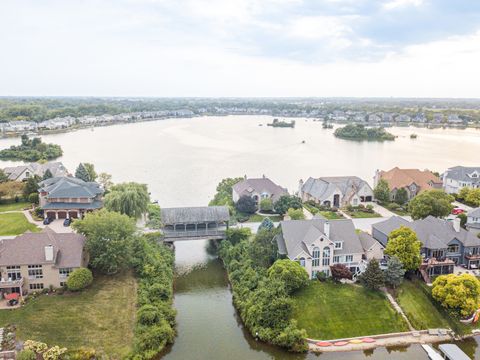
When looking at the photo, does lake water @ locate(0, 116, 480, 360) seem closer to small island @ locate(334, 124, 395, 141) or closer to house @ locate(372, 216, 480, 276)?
small island @ locate(334, 124, 395, 141)

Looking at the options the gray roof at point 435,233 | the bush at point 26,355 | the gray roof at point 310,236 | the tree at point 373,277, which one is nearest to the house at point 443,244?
the gray roof at point 435,233

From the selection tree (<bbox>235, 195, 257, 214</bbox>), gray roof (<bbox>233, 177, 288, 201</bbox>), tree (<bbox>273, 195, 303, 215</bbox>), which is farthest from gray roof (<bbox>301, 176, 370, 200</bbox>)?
tree (<bbox>235, 195, 257, 214</bbox>)

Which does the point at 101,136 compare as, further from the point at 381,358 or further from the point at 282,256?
the point at 381,358

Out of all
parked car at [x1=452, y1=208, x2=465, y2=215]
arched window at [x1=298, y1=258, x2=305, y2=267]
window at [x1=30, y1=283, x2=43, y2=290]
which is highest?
arched window at [x1=298, y1=258, x2=305, y2=267]

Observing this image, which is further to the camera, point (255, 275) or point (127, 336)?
point (255, 275)

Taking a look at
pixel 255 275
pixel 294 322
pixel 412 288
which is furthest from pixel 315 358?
pixel 412 288

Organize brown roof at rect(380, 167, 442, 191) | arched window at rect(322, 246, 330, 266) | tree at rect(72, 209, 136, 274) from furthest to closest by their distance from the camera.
→ brown roof at rect(380, 167, 442, 191) → arched window at rect(322, 246, 330, 266) → tree at rect(72, 209, 136, 274)

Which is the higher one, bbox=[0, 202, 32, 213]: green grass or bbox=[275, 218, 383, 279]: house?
bbox=[275, 218, 383, 279]: house
